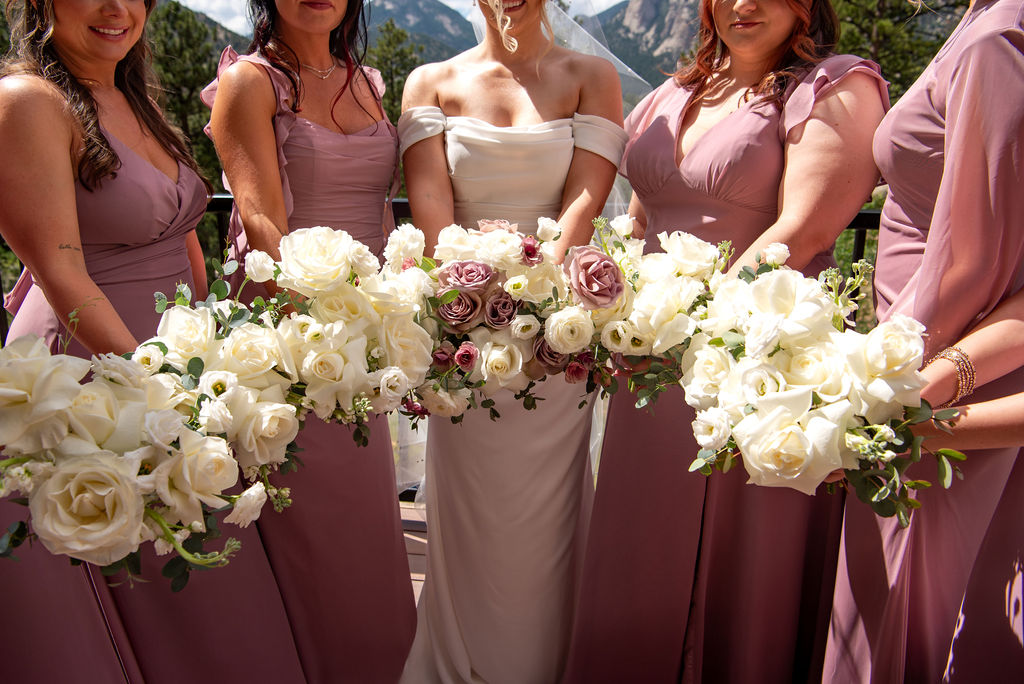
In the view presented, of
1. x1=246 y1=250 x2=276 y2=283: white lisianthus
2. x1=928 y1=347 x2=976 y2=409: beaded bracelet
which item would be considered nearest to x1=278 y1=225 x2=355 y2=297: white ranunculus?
x1=246 y1=250 x2=276 y2=283: white lisianthus

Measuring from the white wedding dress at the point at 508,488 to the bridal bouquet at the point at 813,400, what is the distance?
3.55 feet

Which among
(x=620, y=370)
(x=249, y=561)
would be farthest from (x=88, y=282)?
(x=620, y=370)

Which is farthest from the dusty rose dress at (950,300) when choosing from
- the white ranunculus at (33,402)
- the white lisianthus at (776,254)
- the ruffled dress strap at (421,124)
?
the white ranunculus at (33,402)

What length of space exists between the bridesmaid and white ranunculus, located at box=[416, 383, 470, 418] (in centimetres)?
78

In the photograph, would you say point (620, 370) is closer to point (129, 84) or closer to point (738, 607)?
point (738, 607)

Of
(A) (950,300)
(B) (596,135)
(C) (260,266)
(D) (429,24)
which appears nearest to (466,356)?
(C) (260,266)

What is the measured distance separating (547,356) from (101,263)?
1.30 metres

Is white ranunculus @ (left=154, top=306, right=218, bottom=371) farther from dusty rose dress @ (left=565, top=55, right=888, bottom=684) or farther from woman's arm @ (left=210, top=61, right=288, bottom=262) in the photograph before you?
dusty rose dress @ (left=565, top=55, right=888, bottom=684)

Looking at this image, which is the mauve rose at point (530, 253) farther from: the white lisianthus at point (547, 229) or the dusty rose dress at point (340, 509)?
the dusty rose dress at point (340, 509)

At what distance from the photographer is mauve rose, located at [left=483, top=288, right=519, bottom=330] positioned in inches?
58.0

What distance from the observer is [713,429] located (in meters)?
1.16

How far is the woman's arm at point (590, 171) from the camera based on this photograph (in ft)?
7.48

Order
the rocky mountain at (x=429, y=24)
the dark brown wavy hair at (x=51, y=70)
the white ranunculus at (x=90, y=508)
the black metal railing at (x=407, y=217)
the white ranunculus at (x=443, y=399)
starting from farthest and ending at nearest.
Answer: the rocky mountain at (x=429, y=24)
the black metal railing at (x=407, y=217)
the dark brown wavy hair at (x=51, y=70)
the white ranunculus at (x=443, y=399)
the white ranunculus at (x=90, y=508)

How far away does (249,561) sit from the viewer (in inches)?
84.1
